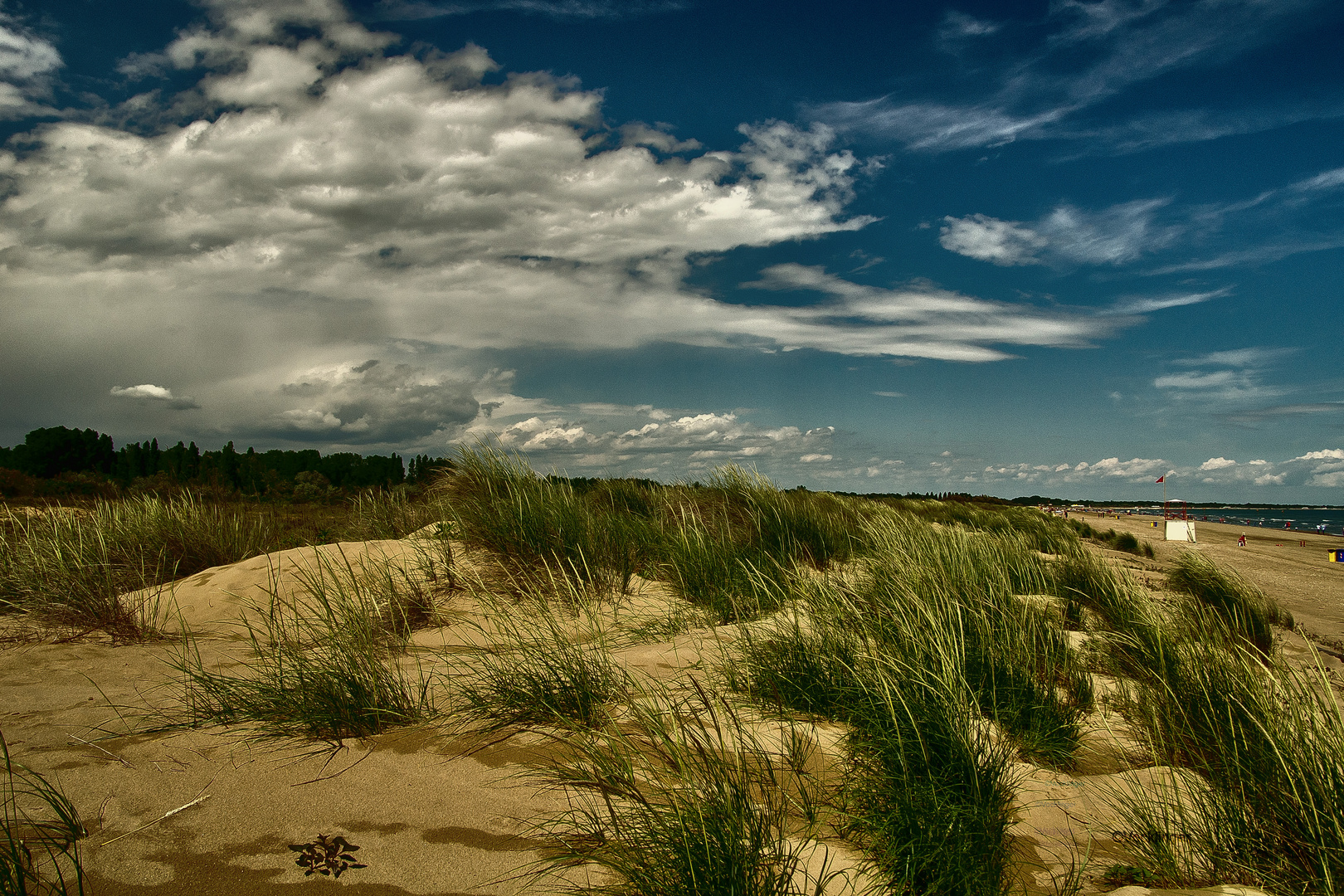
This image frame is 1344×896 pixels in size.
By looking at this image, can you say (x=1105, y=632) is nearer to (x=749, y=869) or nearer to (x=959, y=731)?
(x=959, y=731)

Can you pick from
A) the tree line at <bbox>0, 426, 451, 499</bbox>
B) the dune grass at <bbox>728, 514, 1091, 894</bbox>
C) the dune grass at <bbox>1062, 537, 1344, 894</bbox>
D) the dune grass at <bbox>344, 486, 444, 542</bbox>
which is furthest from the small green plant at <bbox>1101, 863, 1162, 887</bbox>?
the tree line at <bbox>0, 426, 451, 499</bbox>

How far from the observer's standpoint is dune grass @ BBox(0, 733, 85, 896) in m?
1.94

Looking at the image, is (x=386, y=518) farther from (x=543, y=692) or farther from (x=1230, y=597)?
(x=1230, y=597)

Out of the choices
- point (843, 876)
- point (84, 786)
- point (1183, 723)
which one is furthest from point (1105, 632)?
point (84, 786)

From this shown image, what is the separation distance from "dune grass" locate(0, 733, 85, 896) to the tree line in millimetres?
20240

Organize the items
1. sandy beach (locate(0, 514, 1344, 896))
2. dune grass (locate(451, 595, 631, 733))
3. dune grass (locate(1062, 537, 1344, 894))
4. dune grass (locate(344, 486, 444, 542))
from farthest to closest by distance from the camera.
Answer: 1. dune grass (locate(344, 486, 444, 542))
2. dune grass (locate(451, 595, 631, 733))
3. dune grass (locate(1062, 537, 1344, 894))
4. sandy beach (locate(0, 514, 1344, 896))

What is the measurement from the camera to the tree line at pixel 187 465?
24625 mm

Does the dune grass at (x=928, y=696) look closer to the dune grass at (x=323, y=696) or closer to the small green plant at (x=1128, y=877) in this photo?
the small green plant at (x=1128, y=877)

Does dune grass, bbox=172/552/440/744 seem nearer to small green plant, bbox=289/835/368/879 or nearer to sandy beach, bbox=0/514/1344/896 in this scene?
sandy beach, bbox=0/514/1344/896

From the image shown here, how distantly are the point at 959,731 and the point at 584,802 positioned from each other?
1.53 metres

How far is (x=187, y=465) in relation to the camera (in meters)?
36.1

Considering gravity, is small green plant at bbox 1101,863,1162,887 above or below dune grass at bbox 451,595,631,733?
below

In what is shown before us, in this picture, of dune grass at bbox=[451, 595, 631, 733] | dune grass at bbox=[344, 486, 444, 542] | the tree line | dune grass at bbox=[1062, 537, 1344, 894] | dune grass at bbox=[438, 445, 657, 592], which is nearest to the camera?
dune grass at bbox=[1062, 537, 1344, 894]

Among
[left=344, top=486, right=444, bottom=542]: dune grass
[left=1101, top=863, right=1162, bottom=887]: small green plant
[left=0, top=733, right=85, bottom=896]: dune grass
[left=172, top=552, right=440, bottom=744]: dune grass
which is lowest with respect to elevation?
[left=1101, top=863, right=1162, bottom=887]: small green plant
